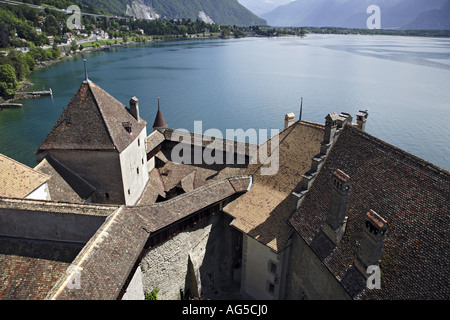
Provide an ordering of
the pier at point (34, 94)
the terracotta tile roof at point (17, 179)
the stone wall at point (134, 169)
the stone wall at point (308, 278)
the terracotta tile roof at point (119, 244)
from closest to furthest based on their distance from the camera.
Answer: the terracotta tile roof at point (119, 244), the stone wall at point (308, 278), the terracotta tile roof at point (17, 179), the stone wall at point (134, 169), the pier at point (34, 94)

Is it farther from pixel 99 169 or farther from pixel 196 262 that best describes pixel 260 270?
pixel 99 169

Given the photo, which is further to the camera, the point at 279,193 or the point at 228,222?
the point at 228,222

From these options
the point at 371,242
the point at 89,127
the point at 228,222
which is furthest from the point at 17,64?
the point at 371,242

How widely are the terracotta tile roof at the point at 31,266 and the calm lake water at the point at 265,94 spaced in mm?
32156

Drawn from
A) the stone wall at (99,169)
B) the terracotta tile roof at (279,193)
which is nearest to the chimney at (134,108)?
the stone wall at (99,169)

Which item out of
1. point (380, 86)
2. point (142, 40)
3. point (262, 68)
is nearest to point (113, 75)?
point (262, 68)

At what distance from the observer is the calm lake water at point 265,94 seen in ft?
181

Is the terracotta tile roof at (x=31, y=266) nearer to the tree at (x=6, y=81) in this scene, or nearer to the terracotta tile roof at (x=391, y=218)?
the terracotta tile roof at (x=391, y=218)

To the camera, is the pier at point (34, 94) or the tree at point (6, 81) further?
the pier at point (34, 94)

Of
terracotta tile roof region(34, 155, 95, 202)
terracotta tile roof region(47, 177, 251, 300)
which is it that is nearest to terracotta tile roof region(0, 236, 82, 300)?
terracotta tile roof region(47, 177, 251, 300)

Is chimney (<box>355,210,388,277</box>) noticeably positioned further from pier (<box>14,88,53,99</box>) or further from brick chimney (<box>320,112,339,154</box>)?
pier (<box>14,88,53,99</box>)

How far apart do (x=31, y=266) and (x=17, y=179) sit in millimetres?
5962

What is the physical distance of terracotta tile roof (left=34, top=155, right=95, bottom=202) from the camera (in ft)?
74.6

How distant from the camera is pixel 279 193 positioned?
21.6 m
